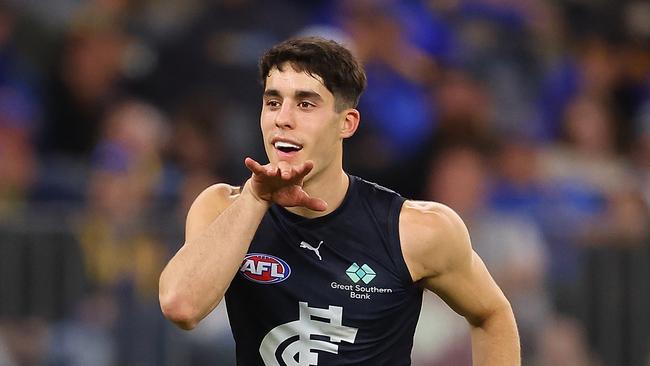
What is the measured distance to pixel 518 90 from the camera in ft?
37.2

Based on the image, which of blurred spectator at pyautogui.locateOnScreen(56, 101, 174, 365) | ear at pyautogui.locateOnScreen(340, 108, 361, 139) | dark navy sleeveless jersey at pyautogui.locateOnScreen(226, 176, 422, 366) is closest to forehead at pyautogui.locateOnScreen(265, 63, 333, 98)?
ear at pyautogui.locateOnScreen(340, 108, 361, 139)

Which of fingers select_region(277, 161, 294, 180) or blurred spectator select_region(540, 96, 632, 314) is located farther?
blurred spectator select_region(540, 96, 632, 314)

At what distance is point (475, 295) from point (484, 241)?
3.32 metres

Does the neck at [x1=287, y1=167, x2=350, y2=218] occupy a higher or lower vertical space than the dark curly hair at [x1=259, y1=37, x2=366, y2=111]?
lower

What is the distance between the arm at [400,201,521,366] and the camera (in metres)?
5.57

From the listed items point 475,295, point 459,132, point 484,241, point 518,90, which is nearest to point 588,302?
point 484,241

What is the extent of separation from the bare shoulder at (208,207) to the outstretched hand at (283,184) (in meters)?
0.34

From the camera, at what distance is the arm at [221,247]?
201 inches

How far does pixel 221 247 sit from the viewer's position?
5.14 m

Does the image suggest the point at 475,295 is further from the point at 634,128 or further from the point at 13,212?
the point at 634,128

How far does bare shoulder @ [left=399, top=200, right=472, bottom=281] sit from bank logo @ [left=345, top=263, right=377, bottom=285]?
15cm

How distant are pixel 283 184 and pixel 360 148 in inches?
200

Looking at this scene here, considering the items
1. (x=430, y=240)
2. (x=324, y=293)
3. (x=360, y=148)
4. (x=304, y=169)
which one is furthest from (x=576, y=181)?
(x=304, y=169)

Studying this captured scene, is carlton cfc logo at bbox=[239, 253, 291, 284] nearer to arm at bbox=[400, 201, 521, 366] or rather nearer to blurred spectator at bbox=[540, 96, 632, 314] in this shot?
arm at bbox=[400, 201, 521, 366]
